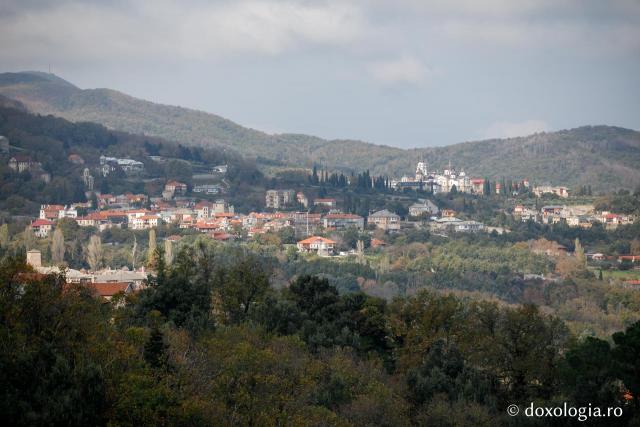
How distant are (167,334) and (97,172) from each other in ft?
266

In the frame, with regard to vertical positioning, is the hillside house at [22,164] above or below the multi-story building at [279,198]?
above

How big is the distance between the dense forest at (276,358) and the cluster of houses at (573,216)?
195 feet

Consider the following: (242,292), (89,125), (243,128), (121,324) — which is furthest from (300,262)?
(243,128)

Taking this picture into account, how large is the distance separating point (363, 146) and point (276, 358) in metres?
176

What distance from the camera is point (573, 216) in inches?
3524

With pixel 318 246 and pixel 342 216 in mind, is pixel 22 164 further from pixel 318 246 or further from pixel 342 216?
pixel 318 246

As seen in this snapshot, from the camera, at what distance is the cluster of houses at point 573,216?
85875 millimetres

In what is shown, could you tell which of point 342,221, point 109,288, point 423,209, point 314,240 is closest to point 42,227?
point 314,240

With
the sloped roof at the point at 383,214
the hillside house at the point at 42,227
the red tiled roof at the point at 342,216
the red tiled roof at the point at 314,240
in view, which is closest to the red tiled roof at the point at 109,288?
the hillside house at the point at 42,227

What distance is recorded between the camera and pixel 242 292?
90.6ft

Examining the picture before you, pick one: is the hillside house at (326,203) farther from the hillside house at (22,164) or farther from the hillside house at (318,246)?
the hillside house at (22,164)

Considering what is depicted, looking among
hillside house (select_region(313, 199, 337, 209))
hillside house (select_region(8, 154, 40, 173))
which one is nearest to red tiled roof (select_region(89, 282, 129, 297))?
hillside house (select_region(8, 154, 40, 173))

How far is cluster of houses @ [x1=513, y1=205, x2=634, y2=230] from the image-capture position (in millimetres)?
85875

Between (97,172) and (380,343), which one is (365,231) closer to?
(97,172)
